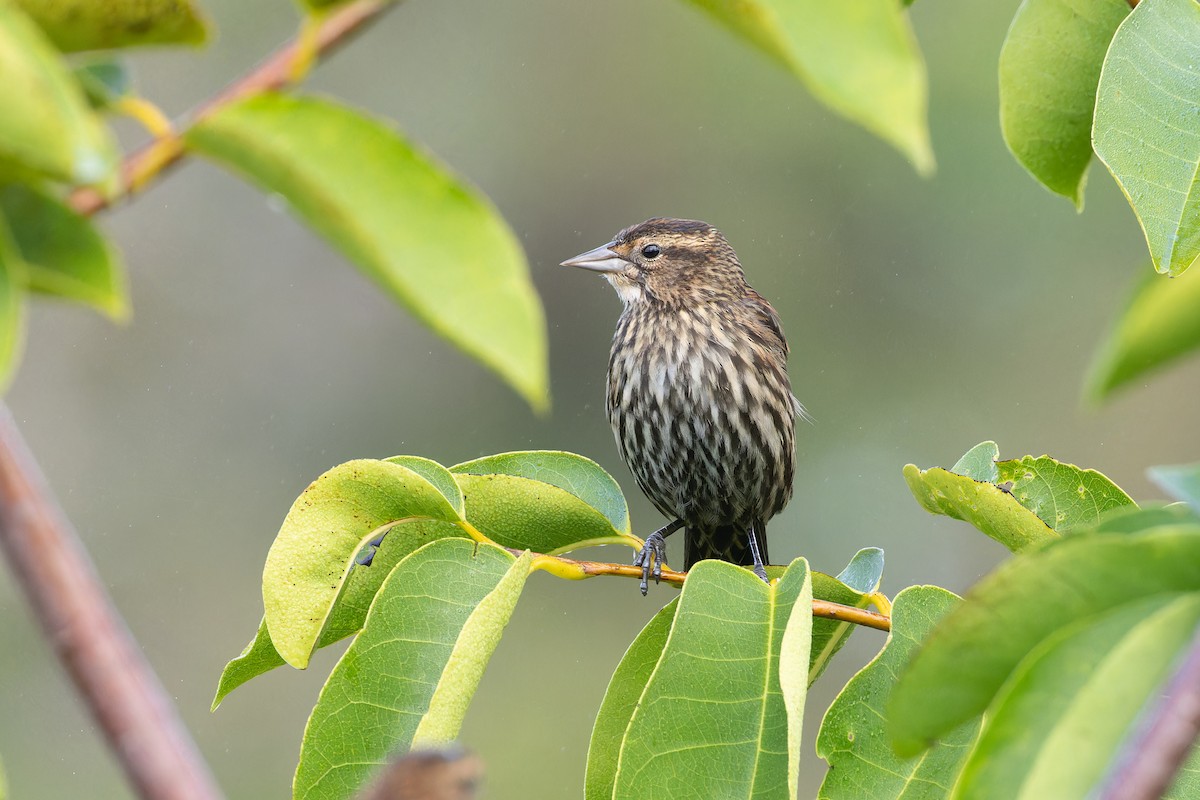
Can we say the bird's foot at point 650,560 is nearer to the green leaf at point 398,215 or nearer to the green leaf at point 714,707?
the green leaf at point 714,707

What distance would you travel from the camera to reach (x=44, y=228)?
A: 0.80m

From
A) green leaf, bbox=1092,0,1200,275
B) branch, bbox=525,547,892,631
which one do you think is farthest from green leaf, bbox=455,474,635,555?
green leaf, bbox=1092,0,1200,275

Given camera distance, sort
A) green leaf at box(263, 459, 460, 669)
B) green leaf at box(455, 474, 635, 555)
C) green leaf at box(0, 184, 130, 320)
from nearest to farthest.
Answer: green leaf at box(0, 184, 130, 320)
green leaf at box(263, 459, 460, 669)
green leaf at box(455, 474, 635, 555)

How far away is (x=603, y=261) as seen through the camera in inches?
192

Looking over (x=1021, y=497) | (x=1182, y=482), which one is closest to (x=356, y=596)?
(x=1021, y=497)

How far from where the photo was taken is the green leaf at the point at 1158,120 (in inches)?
Result: 59.3

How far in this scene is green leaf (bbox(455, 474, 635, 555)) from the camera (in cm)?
179

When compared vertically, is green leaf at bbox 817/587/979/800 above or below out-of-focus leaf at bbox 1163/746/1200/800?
below

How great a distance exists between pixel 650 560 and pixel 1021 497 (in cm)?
121

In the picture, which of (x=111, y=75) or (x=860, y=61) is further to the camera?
(x=111, y=75)

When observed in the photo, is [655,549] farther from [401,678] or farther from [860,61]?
[860,61]

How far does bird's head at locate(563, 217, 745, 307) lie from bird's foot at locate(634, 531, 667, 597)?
994 millimetres

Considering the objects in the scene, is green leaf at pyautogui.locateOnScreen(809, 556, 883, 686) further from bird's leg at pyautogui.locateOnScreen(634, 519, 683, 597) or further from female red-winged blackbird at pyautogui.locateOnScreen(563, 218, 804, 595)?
female red-winged blackbird at pyautogui.locateOnScreen(563, 218, 804, 595)

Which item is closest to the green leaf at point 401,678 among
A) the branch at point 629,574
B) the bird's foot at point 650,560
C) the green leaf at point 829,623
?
the branch at point 629,574
